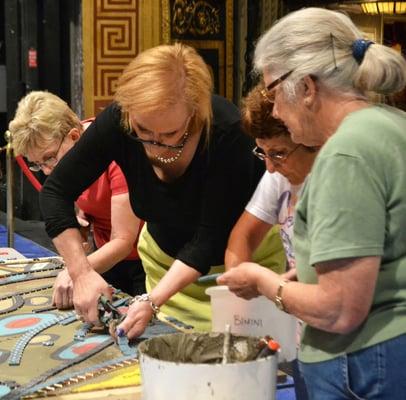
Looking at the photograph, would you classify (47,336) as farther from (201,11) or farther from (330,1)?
(330,1)

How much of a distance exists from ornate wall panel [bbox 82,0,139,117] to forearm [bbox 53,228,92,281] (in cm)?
395

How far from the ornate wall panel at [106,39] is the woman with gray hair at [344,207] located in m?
4.87

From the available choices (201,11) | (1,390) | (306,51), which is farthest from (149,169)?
(201,11)

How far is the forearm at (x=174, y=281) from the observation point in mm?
2125

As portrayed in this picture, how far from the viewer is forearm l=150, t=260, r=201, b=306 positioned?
6.97 ft

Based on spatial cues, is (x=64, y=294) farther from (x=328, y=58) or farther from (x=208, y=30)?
(x=208, y=30)

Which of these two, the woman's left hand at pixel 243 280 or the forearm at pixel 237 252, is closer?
the woman's left hand at pixel 243 280

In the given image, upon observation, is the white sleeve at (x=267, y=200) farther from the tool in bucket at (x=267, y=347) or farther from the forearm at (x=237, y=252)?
the tool in bucket at (x=267, y=347)

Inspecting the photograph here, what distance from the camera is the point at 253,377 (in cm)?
137

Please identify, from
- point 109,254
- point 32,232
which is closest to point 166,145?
point 109,254

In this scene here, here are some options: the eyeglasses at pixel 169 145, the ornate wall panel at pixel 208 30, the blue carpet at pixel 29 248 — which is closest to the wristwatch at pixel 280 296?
the eyeglasses at pixel 169 145

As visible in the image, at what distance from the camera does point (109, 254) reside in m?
2.54

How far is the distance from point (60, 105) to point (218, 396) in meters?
1.56

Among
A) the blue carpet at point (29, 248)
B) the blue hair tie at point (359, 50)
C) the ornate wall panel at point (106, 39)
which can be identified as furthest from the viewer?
the ornate wall panel at point (106, 39)
